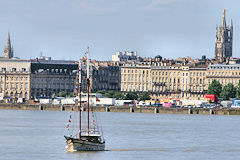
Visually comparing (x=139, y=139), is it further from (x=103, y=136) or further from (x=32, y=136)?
(x=32, y=136)

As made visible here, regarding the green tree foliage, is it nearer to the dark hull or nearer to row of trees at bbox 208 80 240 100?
row of trees at bbox 208 80 240 100

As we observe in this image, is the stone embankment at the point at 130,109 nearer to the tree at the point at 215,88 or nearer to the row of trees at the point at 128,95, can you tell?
the row of trees at the point at 128,95

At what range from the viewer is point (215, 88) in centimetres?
18462

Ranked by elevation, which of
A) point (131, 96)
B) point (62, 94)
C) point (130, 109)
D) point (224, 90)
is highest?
point (224, 90)

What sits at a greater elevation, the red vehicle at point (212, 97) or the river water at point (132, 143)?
the red vehicle at point (212, 97)

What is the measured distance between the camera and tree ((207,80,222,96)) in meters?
184

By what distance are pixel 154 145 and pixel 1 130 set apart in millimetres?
18968

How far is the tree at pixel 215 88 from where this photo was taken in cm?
18425

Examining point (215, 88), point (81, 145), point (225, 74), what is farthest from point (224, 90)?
point (81, 145)

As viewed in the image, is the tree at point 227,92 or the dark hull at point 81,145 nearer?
the dark hull at point 81,145

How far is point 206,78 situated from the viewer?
19800cm

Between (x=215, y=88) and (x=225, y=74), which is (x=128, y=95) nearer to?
(x=215, y=88)

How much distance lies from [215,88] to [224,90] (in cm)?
375

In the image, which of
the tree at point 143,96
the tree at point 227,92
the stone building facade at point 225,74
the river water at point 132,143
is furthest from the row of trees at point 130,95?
the river water at point 132,143
